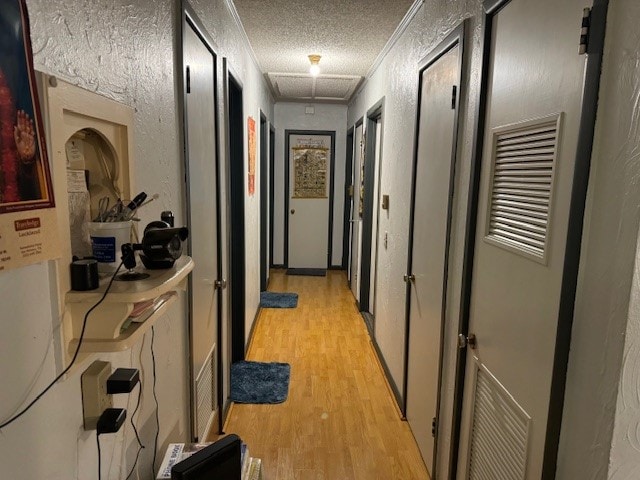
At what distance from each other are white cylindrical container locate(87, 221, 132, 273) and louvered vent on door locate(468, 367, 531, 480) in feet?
3.84

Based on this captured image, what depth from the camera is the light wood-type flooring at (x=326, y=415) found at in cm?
219

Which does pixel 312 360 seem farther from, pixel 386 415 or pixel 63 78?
pixel 63 78

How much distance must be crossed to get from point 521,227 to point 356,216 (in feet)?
12.3

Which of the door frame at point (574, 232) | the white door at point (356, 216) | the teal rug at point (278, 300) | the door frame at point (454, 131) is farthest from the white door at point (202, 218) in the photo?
the white door at point (356, 216)

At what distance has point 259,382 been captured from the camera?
9.80 ft

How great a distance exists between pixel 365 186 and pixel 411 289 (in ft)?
6.72

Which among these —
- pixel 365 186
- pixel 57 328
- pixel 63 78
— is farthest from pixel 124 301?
pixel 365 186

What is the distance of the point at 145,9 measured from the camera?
1.24m

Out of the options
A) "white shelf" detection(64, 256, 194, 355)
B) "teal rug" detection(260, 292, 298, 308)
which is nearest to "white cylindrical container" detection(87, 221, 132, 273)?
"white shelf" detection(64, 256, 194, 355)

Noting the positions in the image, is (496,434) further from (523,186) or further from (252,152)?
(252,152)

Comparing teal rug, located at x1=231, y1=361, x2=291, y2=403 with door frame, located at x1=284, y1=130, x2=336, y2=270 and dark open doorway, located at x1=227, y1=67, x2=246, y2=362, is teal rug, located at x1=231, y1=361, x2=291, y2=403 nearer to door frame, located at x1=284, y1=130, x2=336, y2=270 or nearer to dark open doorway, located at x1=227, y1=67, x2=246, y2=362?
dark open doorway, located at x1=227, y1=67, x2=246, y2=362

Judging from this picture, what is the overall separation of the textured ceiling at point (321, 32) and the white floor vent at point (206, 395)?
2.02 m

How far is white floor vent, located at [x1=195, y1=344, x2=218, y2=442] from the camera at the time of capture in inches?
76.4

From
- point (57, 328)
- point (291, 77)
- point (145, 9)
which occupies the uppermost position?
point (291, 77)
